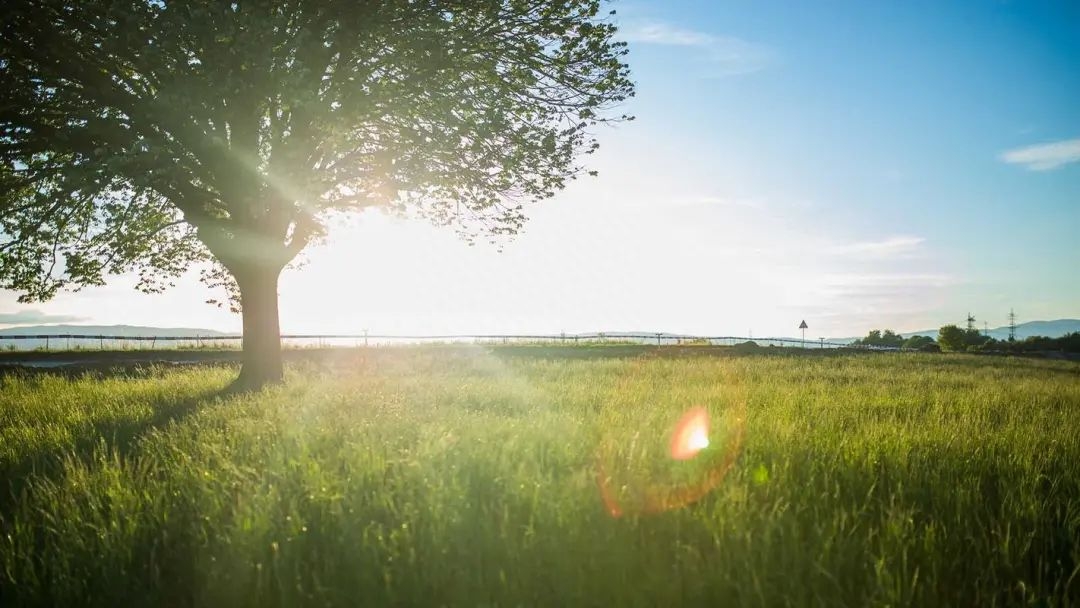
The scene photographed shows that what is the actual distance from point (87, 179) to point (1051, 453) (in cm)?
1347

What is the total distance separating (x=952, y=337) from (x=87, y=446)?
78.8 meters

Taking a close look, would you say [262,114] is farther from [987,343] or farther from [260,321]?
[987,343]

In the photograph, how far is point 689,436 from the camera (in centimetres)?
569

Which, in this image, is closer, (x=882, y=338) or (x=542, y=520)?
(x=542, y=520)

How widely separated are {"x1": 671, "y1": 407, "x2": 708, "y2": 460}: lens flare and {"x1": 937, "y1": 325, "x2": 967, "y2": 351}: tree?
70.6 m

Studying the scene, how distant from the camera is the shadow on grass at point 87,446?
525 centimetres

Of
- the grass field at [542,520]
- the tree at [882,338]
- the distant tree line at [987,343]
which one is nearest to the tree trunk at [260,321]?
the grass field at [542,520]

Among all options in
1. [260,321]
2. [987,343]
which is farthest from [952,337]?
[260,321]

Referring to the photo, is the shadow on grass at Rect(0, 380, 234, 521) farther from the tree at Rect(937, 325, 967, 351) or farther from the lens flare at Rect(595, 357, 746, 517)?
the tree at Rect(937, 325, 967, 351)

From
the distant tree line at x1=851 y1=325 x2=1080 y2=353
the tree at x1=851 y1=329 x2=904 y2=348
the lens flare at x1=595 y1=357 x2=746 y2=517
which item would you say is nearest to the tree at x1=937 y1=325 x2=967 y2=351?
the distant tree line at x1=851 y1=325 x2=1080 y2=353

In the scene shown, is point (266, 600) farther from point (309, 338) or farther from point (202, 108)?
point (309, 338)

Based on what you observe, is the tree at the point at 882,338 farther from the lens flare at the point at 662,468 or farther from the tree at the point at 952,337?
the lens flare at the point at 662,468

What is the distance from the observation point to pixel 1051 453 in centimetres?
541

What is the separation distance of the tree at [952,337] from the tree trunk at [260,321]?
70.9 metres
